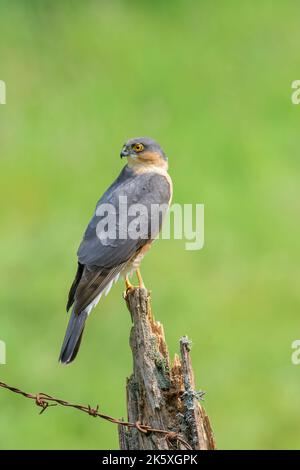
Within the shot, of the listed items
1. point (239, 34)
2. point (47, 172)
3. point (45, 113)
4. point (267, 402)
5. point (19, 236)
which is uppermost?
point (239, 34)

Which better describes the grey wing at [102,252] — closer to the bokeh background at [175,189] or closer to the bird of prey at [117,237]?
the bird of prey at [117,237]

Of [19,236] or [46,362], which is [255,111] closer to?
[19,236]

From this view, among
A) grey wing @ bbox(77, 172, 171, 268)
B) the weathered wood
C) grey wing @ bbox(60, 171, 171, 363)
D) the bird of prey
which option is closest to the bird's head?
the bird of prey

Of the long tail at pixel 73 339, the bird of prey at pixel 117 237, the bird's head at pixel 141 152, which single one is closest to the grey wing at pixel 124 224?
the bird of prey at pixel 117 237

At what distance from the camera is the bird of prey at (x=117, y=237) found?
8023mm

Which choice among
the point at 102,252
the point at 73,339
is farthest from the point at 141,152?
the point at 73,339

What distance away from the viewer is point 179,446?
6410 mm

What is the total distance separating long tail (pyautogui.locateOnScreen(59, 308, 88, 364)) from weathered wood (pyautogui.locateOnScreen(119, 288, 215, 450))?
823mm

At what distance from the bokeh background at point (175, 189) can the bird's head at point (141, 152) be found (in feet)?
13.4

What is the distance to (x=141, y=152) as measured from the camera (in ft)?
29.7

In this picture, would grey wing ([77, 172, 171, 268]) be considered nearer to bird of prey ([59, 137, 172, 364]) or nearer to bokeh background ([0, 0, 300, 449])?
bird of prey ([59, 137, 172, 364])

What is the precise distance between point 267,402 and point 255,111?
7324 millimetres

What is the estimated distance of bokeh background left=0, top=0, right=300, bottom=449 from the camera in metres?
13.4
